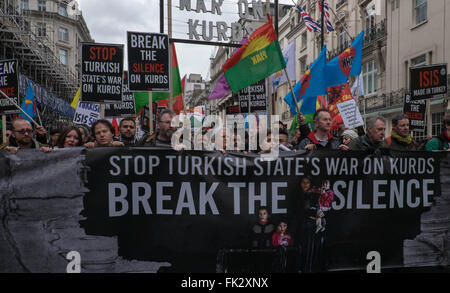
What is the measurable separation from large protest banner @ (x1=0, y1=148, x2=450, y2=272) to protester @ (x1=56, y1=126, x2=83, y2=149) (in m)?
0.74

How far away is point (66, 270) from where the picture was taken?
10.9 feet

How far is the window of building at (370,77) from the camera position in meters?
23.5

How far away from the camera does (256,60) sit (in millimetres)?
6457

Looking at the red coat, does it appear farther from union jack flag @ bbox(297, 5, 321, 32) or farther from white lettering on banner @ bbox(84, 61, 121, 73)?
union jack flag @ bbox(297, 5, 321, 32)

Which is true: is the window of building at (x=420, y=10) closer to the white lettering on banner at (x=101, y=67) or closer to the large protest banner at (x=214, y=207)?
the white lettering on banner at (x=101, y=67)

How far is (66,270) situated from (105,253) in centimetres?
35

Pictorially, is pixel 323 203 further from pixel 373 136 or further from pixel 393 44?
pixel 393 44

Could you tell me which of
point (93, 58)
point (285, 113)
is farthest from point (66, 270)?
point (285, 113)

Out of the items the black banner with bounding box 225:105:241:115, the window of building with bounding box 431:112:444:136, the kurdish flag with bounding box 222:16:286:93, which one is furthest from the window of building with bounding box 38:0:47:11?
the kurdish flag with bounding box 222:16:286:93

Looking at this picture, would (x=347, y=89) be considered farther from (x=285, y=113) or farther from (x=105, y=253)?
(x=285, y=113)

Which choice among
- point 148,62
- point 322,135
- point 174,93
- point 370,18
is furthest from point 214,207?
point 370,18

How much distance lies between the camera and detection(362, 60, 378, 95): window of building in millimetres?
23516

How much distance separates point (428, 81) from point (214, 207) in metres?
5.91

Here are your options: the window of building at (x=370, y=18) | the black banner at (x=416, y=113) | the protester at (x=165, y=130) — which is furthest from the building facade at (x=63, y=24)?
the protester at (x=165, y=130)
